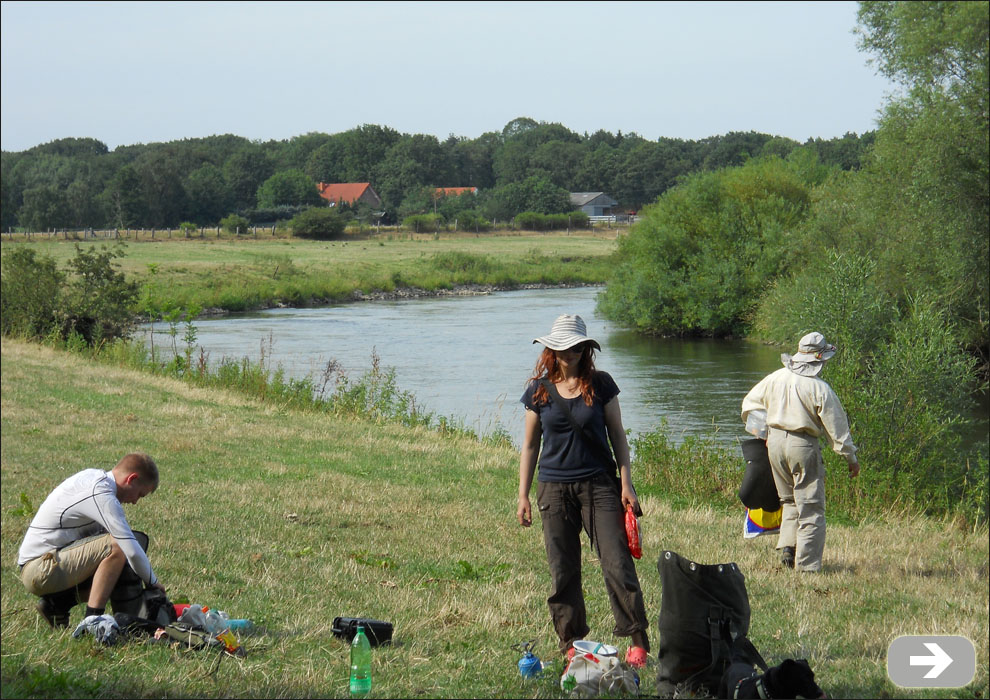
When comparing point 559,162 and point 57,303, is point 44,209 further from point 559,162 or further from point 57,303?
point 559,162

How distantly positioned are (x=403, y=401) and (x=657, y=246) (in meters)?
25.5

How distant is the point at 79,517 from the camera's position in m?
5.83

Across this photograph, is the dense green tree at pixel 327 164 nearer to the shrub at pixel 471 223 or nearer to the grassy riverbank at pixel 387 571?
the shrub at pixel 471 223

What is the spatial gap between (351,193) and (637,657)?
417 ft

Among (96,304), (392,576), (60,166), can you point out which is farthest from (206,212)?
(392,576)

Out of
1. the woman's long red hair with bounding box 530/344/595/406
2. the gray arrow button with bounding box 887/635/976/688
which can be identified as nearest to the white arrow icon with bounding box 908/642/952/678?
the gray arrow button with bounding box 887/635/976/688

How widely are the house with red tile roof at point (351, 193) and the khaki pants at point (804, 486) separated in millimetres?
121369

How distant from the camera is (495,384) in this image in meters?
25.2

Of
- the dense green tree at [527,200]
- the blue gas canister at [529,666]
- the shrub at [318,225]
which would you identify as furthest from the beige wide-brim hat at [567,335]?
the dense green tree at [527,200]

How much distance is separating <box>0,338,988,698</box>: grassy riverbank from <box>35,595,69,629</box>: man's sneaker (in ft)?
0.37

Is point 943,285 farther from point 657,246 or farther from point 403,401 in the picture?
point 657,246

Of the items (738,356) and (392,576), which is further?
(738,356)

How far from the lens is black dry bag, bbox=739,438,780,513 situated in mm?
7938

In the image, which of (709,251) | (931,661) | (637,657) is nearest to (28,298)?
(709,251)
